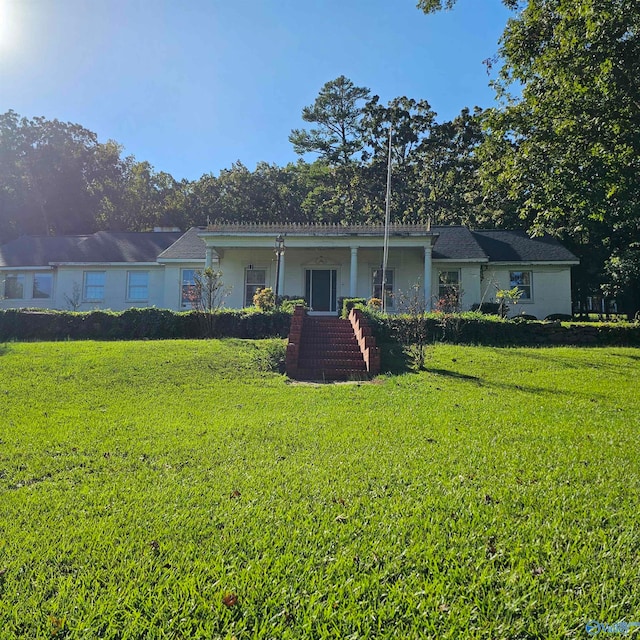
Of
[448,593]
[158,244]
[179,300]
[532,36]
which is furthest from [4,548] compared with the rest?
[158,244]

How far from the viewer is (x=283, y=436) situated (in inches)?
209

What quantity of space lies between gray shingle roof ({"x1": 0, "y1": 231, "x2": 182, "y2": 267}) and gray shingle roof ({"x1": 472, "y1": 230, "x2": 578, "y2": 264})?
16.3 meters

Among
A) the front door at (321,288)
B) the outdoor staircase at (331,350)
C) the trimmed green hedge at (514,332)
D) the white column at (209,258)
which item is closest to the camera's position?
the outdoor staircase at (331,350)

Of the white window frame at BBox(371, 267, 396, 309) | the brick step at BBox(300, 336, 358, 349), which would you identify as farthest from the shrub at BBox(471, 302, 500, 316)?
the brick step at BBox(300, 336, 358, 349)

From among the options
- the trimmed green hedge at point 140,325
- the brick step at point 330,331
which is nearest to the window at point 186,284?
the trimmed green hedge at point 140,325

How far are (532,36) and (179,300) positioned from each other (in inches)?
644

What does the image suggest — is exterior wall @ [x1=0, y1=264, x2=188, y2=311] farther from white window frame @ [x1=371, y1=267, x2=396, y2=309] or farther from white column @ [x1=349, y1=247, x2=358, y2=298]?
white window frame @ [x1=371, y1=267, x2=396, y2=309]

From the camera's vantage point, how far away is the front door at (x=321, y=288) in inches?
821

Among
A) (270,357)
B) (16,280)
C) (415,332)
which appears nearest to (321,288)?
(415,332)

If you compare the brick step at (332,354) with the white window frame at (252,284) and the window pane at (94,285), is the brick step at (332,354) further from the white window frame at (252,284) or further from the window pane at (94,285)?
the window pane at (94,285)

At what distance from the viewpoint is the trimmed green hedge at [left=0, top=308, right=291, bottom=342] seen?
13969 mm

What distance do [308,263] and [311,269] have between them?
314 millimetres

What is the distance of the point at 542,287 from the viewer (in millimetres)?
20484

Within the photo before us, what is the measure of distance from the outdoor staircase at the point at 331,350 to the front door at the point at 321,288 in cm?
672
